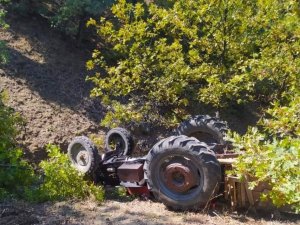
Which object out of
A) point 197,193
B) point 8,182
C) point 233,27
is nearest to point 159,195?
Result: point 197,193

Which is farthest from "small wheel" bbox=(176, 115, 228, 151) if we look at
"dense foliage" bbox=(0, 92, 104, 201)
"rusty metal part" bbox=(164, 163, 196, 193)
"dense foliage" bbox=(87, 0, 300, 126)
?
"dense foliage" bbox=(0, 92, 104, 201)

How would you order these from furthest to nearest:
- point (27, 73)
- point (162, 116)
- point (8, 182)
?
point (27, 73), point (162, 116), point (8, 182)

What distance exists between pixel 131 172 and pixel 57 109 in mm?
4439

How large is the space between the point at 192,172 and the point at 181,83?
2802mm

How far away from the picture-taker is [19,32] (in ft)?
39.6

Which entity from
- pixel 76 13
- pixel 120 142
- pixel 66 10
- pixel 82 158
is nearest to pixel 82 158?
pixel 82 158

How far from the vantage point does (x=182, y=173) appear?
5.85 m

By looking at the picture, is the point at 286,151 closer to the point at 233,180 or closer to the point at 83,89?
the point at 233,180

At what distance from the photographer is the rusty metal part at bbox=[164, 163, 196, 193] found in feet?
19.1

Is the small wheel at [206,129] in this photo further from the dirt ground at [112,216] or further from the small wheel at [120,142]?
the dirt ground at [112,216]

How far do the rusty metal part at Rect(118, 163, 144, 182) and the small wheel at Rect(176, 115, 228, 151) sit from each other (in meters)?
1.29

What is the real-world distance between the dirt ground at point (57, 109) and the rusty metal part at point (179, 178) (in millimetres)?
345

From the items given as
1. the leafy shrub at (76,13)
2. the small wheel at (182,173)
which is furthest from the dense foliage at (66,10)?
the small wheel at (182,173)

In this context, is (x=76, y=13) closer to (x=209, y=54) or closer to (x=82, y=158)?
(x=209, y=54)
